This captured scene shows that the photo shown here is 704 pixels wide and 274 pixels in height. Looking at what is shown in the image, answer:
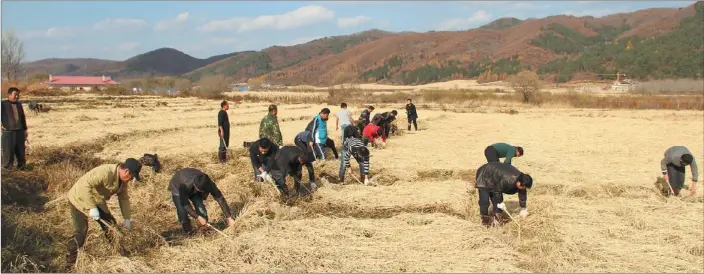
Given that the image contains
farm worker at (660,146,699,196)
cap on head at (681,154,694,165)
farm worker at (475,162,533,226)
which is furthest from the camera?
farm worker at (660,146,699,196)

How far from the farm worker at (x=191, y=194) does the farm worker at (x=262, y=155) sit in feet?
4.77

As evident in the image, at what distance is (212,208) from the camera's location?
7242 mm

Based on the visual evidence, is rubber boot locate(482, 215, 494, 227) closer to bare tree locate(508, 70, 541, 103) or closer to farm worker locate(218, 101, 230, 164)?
farm worker locate(218, 101, 230, 164)

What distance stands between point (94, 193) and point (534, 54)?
129557 millimetres

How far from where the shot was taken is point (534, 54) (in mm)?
123500

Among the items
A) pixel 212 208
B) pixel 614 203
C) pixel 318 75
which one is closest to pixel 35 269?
pixel 212 208

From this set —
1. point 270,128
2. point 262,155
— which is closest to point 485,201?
point 262,155

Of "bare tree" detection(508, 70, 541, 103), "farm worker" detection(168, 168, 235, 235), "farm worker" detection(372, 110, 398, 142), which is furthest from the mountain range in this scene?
"farm worker" detection(168, 168, 235, 235)

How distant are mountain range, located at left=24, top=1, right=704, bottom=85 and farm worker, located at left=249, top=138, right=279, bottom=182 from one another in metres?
82.7

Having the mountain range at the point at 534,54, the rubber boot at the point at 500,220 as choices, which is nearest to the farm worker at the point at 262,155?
the rubber boot at the point at 500,220

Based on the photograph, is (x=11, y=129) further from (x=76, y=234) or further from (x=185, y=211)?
(x=185, y=211)

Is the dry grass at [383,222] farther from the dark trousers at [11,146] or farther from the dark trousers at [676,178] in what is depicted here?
the dark trousers at [11,146]

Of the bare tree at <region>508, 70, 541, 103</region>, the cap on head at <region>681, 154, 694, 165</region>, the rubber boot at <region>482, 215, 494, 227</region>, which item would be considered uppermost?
the bare tree at <region>508, 70, 541, 103</region>

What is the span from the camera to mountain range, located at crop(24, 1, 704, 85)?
83750mm
